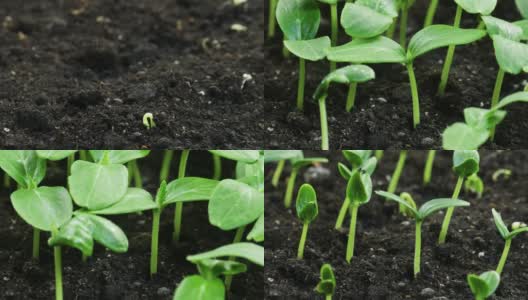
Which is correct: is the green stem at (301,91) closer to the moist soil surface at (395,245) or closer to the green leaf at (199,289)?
the moist soil surface at (395,245)

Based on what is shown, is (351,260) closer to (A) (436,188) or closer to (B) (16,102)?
(A) (436,188)

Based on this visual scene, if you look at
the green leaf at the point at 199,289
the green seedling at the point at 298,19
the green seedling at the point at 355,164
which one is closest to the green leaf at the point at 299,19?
the green seedling at the point at 298,19

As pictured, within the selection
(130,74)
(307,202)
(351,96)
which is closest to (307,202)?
(307,202)

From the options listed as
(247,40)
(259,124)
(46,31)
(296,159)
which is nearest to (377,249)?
(296,159)

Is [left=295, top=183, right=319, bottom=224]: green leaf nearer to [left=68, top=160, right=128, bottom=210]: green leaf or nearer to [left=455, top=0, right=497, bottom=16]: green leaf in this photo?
[left=68, top=160, right=128, bottom=210]: green leaf

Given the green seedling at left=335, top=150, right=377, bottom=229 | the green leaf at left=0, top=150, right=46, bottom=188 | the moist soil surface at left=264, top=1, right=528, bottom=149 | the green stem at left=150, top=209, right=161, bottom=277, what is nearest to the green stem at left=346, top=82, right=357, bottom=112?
the moist soil surface at left=264, top=1, right=528, bottom=149

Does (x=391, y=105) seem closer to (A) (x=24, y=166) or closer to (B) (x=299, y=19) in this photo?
(B) (x=299, y=19)
